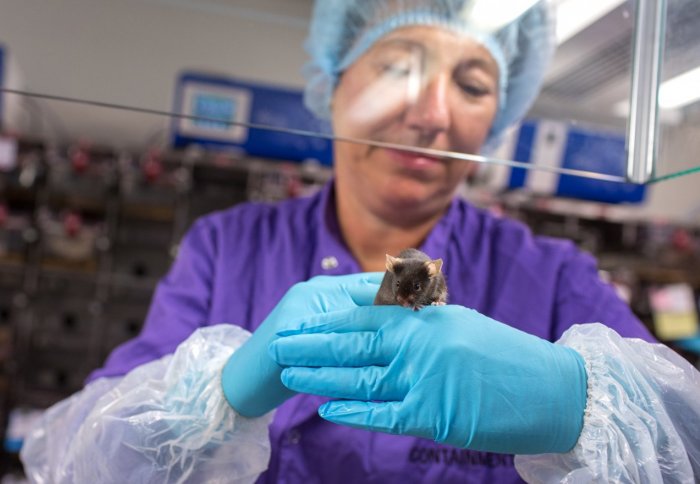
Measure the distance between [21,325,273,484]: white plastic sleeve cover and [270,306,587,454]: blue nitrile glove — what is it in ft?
0.74

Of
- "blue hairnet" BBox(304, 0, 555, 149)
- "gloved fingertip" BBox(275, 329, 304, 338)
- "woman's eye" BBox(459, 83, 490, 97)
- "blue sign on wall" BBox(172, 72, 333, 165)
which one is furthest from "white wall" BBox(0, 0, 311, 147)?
"gloved fingertip" BBox(275, 329, 304, 338)

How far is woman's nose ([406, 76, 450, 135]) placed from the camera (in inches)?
40.7

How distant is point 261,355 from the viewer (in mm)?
908

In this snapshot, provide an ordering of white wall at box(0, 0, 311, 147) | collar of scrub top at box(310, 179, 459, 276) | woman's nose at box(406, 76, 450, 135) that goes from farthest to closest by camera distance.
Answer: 1. white wall at box(0, 0, 311, 147)
2. collar of scrub top at box(310, 179, 459, 276)
3. woman's nose at box(406, 76, 450, 135)

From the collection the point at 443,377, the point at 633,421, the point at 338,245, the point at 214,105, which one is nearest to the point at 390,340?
the point at 443,377

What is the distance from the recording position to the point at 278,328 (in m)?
0.89

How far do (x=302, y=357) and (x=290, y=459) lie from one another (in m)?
0.39

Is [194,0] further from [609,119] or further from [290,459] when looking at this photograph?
[290,459]

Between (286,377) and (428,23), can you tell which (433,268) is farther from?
(428,23)

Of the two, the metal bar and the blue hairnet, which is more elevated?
the blue hairnet

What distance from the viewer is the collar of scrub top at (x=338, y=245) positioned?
1.25 metres

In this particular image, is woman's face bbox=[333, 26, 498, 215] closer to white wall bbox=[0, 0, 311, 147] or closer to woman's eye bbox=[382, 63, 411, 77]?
woman's eye bbox=[382, 63, 411, 77]

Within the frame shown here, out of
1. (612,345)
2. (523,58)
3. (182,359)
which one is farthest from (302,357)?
(523,58)

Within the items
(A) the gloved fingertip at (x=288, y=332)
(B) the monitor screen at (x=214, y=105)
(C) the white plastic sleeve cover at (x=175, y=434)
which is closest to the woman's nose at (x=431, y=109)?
(A) the gloved fingertip at (x=288, y=332)
